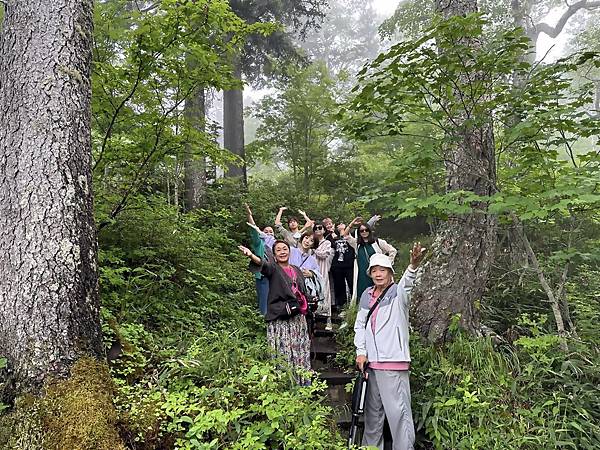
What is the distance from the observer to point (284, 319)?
440cm

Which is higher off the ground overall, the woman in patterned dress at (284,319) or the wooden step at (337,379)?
the woman in patterned dress at (284,319)

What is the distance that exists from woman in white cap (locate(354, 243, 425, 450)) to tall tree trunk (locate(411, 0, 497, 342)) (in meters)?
1.44

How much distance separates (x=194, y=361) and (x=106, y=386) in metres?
0.86

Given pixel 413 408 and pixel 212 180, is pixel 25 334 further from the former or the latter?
pixel 212 180

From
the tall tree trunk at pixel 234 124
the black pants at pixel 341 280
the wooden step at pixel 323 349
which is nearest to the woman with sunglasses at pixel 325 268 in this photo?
the black pants at pixel 341 280

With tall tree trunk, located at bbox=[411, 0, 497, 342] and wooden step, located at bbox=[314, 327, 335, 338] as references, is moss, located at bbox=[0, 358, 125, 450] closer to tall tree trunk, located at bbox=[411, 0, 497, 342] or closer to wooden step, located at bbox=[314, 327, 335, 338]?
tall tree trunk, located at bbox=[411, 0, 497, 342]

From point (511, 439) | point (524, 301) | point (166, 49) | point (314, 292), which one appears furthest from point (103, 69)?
point (524, 301)

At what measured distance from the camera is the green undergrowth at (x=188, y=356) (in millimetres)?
3093

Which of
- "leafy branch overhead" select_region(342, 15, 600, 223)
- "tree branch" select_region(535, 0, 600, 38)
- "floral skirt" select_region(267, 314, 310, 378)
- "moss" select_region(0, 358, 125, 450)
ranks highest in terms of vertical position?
"tree branch" select_region(535, 0, 600, 38)

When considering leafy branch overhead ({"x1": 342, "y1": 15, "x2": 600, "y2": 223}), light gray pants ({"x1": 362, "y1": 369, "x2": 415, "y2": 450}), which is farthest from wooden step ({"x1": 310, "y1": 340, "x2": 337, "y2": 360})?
leafy branch overhead ({"x1": 342, "y1": 15, "x2": 600, "y2": 223})

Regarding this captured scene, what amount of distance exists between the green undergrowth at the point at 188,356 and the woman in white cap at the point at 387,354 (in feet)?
1.48

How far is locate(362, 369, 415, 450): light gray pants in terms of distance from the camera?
12.2 ft

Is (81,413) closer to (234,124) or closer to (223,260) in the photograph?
(223,260)

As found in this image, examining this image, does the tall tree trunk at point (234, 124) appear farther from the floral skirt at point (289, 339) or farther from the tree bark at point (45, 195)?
the tree bark at point (45, 195)
